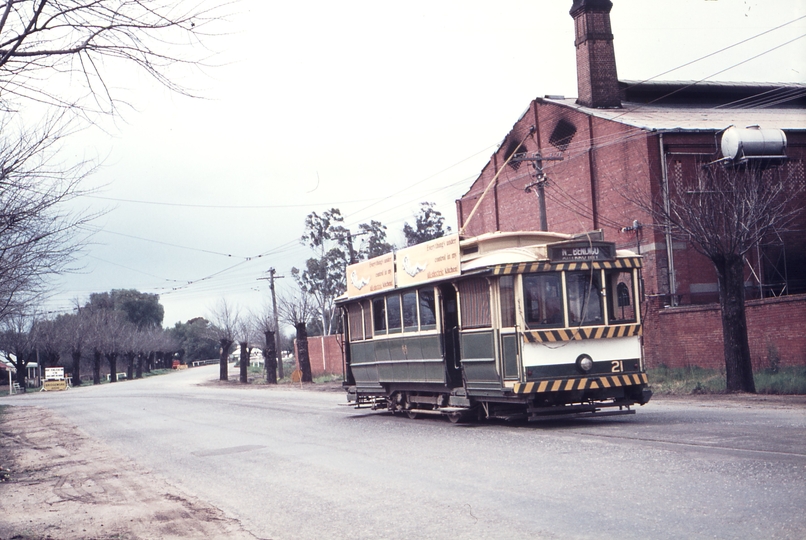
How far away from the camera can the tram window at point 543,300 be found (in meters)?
13.4

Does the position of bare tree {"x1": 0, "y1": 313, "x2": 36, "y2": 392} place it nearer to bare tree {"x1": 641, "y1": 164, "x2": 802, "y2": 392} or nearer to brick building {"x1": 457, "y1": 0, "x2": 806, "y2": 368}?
brick building {"x1": 457, "y1": 0, "x2": 806, "y2": 368}

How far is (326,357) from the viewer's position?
55688 mm

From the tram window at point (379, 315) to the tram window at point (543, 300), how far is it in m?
5.09

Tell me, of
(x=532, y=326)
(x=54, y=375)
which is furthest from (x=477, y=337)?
(x=54, y=375)

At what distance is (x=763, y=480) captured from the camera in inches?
309

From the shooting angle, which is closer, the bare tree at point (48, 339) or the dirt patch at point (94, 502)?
the dirt patch at point (94, 502)

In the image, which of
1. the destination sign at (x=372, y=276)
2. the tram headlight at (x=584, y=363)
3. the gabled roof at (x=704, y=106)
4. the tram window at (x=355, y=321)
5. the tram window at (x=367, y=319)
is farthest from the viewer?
the gabled roof at (x=704, y=106)

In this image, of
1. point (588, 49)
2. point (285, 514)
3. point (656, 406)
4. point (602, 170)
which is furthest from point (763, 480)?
point (588, 49)

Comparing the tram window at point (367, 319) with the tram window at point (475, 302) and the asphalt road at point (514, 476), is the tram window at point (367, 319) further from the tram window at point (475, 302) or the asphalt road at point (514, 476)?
the tram window at point (475, 302)

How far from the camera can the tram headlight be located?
13.3m

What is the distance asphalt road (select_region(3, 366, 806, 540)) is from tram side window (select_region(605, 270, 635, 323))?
172cm

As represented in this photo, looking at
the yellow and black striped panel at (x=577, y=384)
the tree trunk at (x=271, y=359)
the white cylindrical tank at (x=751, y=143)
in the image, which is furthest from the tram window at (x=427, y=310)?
the tree trunk at (x=271, y=359)

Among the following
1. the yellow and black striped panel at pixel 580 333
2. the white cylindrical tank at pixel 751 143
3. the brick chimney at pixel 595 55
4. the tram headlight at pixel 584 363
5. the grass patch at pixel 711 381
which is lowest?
the grass patch at pixel 711 381

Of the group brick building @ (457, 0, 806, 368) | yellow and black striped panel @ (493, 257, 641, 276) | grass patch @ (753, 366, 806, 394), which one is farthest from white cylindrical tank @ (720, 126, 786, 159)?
yellow and black striped panel @ (493, 257, 641, 276)
